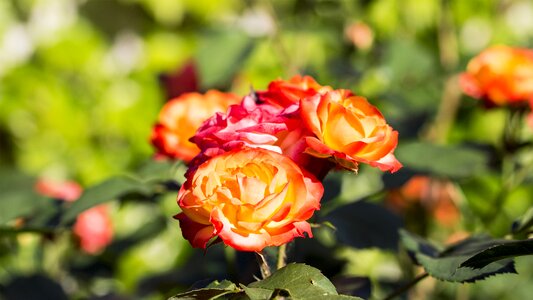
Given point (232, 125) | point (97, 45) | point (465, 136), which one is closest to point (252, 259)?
point (232, 125)

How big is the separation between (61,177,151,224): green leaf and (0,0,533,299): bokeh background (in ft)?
0.27

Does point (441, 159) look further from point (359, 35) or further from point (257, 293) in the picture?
point (257, 293)

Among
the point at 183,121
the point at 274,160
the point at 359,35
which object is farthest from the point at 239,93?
the point at 274,160

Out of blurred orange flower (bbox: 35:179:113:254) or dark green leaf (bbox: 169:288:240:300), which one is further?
blurred orange flower (bbox: 35:179:113:254)

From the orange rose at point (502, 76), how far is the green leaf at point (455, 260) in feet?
1.49

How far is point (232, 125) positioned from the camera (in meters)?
0.72

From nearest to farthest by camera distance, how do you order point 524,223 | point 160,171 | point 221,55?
point 524,223
point 160,171
point 221,55

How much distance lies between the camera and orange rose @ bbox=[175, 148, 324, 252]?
2.17 ft

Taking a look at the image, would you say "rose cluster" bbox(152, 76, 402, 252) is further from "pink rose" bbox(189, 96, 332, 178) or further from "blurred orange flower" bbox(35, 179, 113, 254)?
"blurred orange flower" bbox(35, 179, 113, 254)

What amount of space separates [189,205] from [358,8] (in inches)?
49.7

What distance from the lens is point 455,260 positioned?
30.7 inches

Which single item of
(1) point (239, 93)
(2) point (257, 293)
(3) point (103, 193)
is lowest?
(1) point (239, 93)

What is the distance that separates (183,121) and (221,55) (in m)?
0.55

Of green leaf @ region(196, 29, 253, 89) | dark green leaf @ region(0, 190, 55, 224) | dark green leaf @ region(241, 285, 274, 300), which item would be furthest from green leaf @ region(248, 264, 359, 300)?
green leaf @ region(196, 29, 253, 89)
